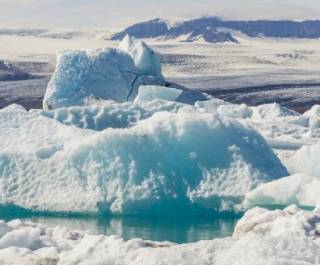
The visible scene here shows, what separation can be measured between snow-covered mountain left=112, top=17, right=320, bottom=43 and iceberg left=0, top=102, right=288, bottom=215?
308 ft

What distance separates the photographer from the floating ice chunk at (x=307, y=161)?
31.0 feet

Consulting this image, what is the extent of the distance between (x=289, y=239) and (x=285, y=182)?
3.59m

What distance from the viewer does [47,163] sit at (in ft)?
27.2

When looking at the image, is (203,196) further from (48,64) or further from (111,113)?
(48,64)

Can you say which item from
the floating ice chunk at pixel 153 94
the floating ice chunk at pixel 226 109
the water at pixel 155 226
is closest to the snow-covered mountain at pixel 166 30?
the floating ice chunk at pixel 226 109

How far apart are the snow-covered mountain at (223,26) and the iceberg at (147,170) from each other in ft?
308

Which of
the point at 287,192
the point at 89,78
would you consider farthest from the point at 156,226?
the point at 89,78

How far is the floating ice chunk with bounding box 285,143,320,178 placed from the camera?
9.45 metres

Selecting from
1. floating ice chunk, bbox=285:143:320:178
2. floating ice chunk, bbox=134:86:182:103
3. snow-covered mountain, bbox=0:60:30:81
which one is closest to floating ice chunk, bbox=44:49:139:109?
floating ice chunk, bbox=134:86:182:103

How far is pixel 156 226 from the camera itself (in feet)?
25.1

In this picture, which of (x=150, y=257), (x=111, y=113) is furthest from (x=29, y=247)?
(x=111, y=113)

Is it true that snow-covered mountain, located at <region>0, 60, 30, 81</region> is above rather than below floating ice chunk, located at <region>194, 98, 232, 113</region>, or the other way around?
below

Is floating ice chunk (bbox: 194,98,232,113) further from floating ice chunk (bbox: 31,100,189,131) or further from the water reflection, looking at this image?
the water reflection

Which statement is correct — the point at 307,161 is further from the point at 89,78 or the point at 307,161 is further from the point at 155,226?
the point at 89,78
